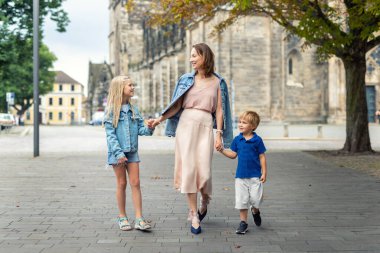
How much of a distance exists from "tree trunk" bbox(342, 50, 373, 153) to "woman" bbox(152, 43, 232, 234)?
34.0 feet

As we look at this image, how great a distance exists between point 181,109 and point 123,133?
0.66 meters

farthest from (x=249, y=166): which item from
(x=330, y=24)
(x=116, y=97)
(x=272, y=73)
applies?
(x=272, y=73)

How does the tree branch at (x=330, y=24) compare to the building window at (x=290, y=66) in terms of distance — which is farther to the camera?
the building window at (x=290, y=66)

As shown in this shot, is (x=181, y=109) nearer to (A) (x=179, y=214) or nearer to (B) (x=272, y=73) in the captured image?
(A) (x=179, y=214)

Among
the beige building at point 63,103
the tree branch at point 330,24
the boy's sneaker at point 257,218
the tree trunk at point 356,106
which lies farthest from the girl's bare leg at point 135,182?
the beige building at point 63,103

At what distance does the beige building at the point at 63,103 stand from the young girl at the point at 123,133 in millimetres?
113505

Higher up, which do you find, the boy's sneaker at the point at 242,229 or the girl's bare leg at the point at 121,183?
the girl's bare leg at the point at 121,183

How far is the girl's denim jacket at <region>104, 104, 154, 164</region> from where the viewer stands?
17.6 feet

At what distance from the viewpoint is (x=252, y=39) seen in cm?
4278

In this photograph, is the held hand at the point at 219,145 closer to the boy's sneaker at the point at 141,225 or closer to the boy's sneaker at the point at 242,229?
the boy's sneaker at the point at 242,229

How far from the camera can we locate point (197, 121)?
5480mm

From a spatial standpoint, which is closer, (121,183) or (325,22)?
(121,183)

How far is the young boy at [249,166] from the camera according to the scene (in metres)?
5.38

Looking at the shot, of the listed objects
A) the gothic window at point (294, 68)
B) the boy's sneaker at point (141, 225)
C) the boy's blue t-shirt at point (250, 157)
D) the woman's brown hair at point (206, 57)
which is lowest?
the boy's sneaker at point (141, 225)
